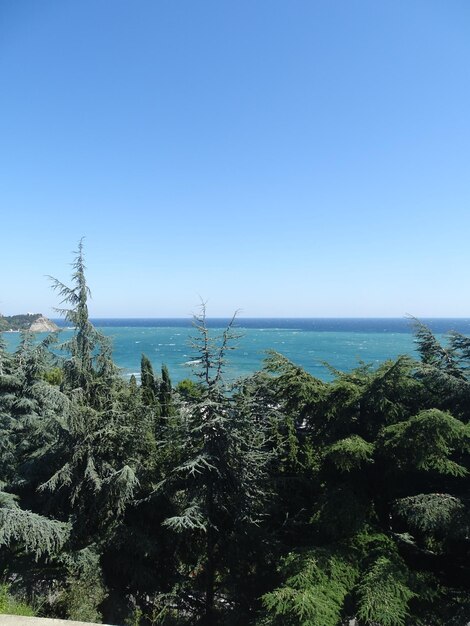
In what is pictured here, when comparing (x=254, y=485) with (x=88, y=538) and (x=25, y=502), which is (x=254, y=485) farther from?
(x=25, y=502)

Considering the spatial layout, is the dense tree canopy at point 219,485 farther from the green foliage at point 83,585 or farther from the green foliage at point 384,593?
the green foliage at point 384,593

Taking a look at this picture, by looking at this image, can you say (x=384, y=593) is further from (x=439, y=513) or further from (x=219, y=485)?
(x=219, y=485)

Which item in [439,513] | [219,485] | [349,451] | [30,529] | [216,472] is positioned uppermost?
[349,451]

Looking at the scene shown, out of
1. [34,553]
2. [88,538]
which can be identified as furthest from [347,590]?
[34,553]

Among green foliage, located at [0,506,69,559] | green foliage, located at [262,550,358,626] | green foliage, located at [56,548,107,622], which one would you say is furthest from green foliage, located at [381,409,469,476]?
green foliage, located at [0,506,69,559]

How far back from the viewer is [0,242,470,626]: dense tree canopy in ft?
22.2

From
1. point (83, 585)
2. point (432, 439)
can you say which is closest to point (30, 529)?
point (83, 585)

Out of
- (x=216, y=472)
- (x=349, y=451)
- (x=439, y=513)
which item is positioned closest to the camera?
(x=439, y=513)

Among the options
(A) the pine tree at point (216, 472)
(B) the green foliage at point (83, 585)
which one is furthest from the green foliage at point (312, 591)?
(B) the green foliage at point (83, 585)

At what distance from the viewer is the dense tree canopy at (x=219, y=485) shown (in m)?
A: 6.75

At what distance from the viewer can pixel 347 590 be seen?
576 cm

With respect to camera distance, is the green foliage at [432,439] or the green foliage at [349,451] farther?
the green foliage at [349,451]

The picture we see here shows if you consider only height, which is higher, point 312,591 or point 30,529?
point 312,591

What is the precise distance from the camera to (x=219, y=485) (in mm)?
7832
